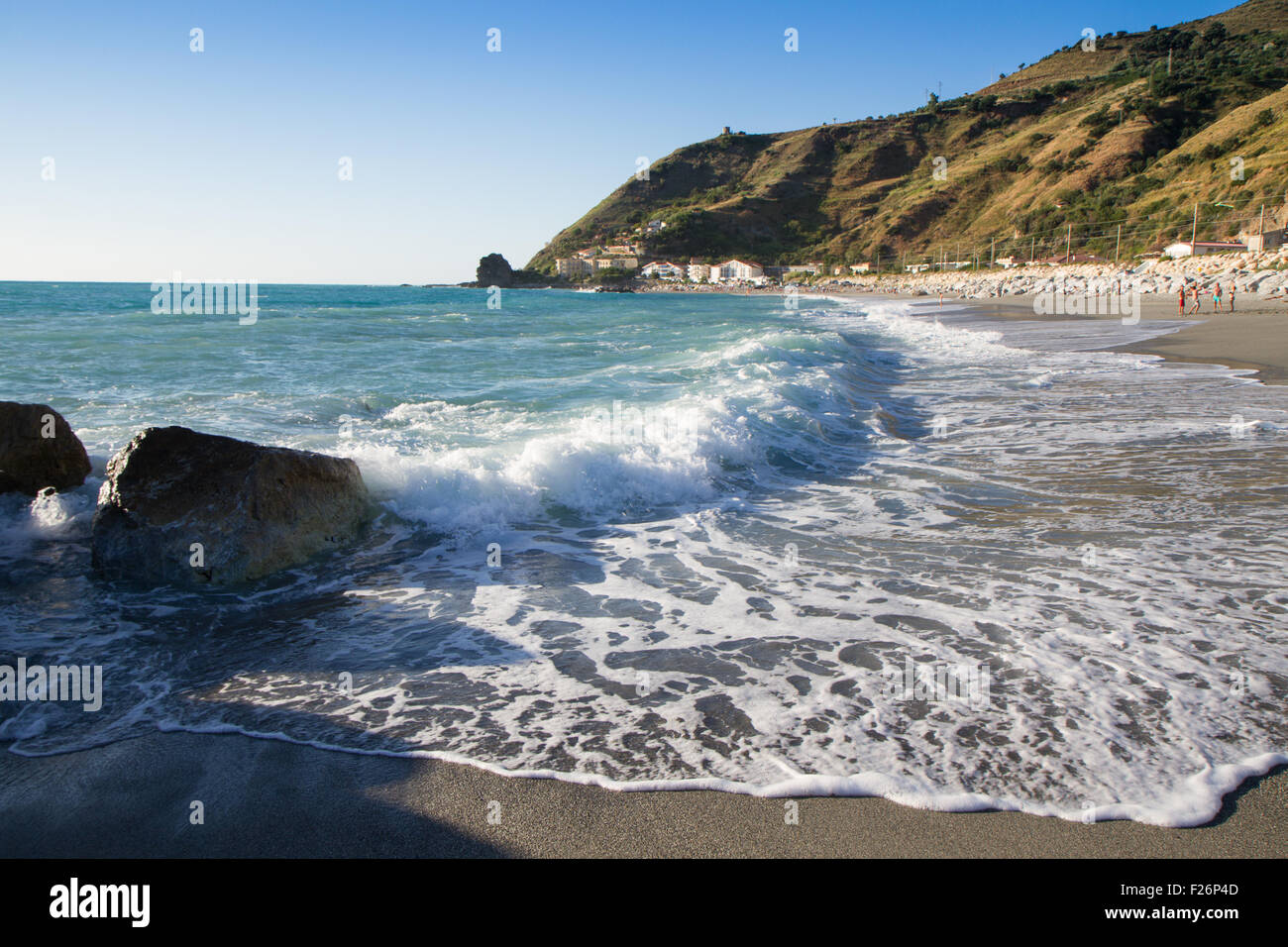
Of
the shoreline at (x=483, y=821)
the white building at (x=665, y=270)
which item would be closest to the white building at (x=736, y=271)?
the white building at (x=665, y=270)

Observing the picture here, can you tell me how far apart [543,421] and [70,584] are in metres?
6.42

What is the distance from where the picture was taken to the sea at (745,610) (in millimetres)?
3178

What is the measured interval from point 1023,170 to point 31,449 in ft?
364

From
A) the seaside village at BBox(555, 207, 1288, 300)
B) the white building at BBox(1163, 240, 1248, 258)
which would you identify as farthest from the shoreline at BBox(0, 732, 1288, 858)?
the white building at BBox(1163, 240, 1248, 258)

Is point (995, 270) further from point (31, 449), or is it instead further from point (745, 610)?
point (31, 449)

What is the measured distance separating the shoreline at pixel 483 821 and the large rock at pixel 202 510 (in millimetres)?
2102

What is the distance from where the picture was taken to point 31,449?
622cm

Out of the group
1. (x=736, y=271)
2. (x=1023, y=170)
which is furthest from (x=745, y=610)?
(x=736, y=271)

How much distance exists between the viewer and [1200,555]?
531 cm

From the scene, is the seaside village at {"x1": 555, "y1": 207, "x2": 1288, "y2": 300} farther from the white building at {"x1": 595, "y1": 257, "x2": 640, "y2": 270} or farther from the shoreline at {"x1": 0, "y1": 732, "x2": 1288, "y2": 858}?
the shoreline at {"x1": 0, "y1": 732, "x2": 1288, "y2": 858}

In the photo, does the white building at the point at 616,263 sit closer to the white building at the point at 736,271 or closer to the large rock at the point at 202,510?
the white building at the point at 736,271

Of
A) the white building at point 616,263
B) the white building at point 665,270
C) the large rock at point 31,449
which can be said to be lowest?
the large rock at point 31,449

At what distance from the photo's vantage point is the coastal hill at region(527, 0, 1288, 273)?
189ft
